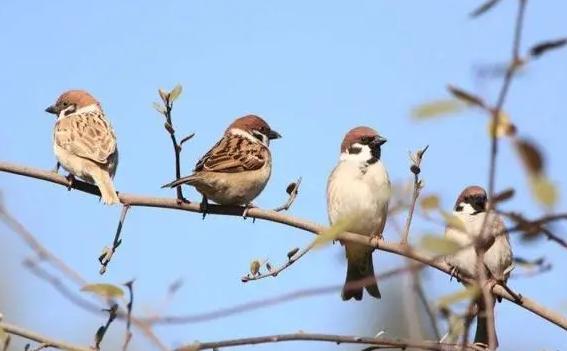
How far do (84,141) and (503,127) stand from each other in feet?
15.2

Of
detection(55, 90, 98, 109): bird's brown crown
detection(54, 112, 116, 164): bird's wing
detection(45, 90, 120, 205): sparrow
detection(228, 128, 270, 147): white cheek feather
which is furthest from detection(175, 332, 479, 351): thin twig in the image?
detection(55, 90, 98, 109): bird's brown crown

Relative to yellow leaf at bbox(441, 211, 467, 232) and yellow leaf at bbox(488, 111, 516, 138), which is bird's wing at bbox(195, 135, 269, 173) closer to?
yellow leaf at bbox(441, 211, 467, 232)

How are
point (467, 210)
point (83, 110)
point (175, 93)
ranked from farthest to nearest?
point (83, 110), point (467, 210), point (175, 93)

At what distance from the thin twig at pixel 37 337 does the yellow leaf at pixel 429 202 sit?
0.43 metres

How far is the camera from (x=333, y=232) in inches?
39.4

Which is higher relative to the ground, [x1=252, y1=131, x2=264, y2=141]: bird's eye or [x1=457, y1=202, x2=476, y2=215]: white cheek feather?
[x1=252, y1=131, x2=264, y2=141]: bird's eye

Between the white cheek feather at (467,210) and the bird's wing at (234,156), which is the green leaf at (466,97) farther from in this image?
the white cheek feather at (467,210)

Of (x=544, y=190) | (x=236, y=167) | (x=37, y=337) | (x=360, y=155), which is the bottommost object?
(x=37, y=337)

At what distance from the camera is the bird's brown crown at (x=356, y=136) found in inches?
195

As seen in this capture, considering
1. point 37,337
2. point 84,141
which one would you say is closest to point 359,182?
point 84,141

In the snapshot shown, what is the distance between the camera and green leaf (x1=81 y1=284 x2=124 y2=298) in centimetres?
107

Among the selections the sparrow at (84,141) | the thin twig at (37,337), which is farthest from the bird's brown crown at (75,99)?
the thin twig at (37,337)

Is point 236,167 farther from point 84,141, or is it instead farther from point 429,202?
point 429,202

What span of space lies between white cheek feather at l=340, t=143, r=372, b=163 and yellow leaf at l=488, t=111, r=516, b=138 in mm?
4030
